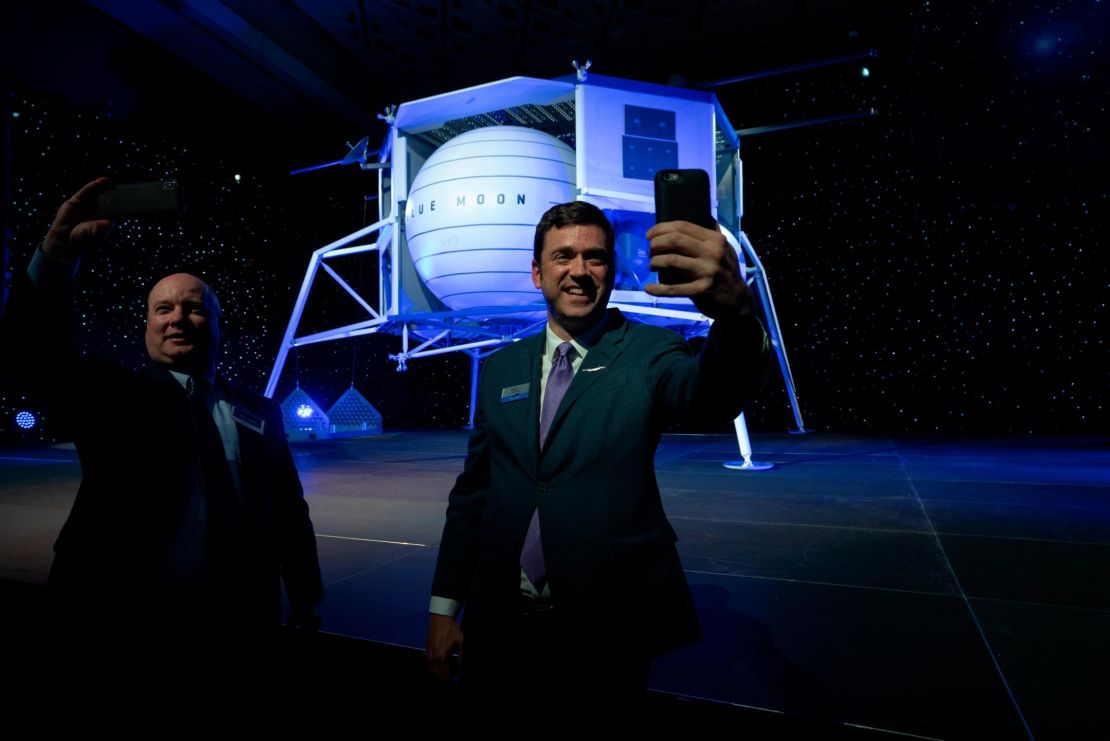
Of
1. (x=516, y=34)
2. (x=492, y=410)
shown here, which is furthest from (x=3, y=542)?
(x=516, y=34)

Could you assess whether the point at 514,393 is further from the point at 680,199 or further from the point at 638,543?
the point at 680,199

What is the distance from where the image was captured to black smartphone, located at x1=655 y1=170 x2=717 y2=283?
0.87 metres

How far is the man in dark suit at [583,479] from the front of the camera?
99cm

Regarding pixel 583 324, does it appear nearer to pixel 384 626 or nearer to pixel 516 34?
pixel 384 626

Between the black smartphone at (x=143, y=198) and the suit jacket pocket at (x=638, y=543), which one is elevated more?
the black smartphone at (x=143, y=198)

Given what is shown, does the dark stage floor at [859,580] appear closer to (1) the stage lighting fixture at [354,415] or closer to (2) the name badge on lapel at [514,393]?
(2) the name badge on lapel at [514,393]

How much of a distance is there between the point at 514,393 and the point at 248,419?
39.1 inches

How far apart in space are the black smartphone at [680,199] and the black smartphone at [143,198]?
1.07 meters

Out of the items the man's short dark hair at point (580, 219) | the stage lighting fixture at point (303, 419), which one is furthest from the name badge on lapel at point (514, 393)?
the stage lighting fixture at point (303, 419)

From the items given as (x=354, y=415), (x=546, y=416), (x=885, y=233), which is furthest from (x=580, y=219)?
(x=354, y=415)

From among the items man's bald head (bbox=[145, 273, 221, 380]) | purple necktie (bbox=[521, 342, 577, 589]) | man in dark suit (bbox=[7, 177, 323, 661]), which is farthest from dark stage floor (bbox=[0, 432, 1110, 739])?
man's bald head (bbox=[145, 273, 221, 380])

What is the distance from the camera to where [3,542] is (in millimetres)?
2414

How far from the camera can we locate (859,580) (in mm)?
1767

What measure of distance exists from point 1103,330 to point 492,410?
344 inches
